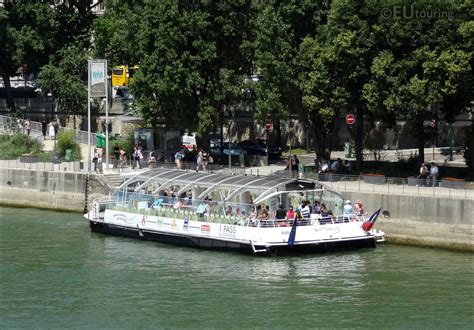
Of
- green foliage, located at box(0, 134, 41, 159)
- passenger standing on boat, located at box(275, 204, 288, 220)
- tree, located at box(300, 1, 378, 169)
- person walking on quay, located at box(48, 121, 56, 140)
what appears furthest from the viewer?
person walking on quay, located at box(48, 121, 56, 140)

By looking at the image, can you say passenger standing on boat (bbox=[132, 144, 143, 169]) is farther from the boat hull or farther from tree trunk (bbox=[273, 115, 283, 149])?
the boat hull

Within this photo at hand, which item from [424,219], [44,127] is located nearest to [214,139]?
[44,127]

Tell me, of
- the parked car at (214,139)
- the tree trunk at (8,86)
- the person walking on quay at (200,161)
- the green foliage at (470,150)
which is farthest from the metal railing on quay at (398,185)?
the tree trunk at (8,86)

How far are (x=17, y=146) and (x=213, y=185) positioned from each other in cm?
2471

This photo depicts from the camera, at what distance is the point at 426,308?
38875 millimetres

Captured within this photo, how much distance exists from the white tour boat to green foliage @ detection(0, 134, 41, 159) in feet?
59.3

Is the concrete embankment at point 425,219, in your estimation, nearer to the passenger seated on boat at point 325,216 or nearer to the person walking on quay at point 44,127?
the passenger seated on boat at point 325,216

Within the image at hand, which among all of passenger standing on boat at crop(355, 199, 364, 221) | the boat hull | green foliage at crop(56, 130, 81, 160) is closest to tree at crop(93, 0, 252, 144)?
green foliage at crop(56, 130, 81, 160)

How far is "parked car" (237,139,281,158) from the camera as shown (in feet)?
231

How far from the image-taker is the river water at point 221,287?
123 feet

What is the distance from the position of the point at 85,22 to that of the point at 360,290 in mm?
45394

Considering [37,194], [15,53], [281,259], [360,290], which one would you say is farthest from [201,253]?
[15,53]

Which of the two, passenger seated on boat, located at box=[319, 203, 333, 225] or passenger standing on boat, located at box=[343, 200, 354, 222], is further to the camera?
passenger standing on boat, located at box=[343, 200, 354, 222]

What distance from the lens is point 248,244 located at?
47031mm
